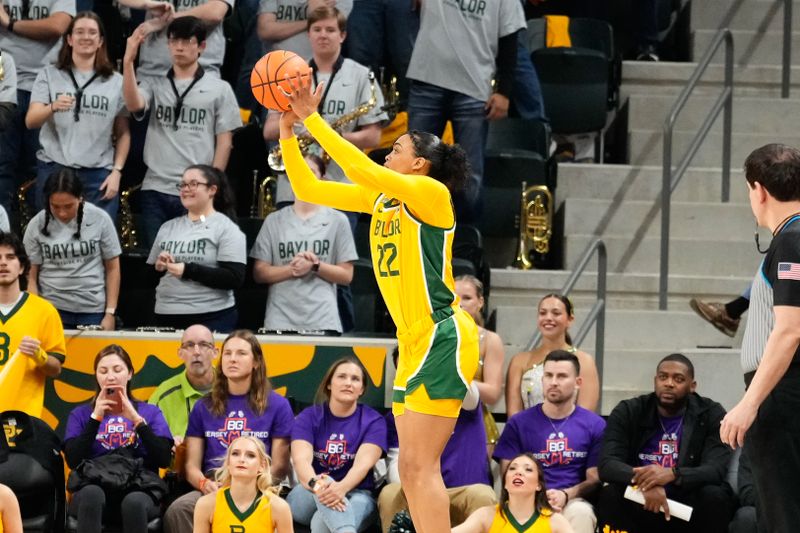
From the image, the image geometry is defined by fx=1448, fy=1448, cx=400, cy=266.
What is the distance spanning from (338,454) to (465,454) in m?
0.69

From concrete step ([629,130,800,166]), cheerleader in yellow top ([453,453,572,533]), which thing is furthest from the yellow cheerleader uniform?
concrete step ([629,130,800,166])

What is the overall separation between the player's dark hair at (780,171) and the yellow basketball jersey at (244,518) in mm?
3382

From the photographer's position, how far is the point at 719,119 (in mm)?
11133

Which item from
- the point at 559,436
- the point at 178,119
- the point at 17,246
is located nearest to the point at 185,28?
the point at 178,119

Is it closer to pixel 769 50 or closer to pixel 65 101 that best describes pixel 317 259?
pixel 65 101

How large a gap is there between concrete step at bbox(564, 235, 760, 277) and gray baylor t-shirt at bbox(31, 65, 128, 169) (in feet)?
10.6

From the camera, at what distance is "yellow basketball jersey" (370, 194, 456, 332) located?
5.53 metres

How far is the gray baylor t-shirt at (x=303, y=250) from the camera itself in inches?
340

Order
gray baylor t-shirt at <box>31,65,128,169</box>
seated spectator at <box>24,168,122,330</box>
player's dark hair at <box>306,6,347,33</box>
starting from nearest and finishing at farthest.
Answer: seated spectator at <box>24,168,122,330</box> < player's dark hair at <box>306,6,347,33</box> < gray baylor t-shirt at <box>31,65,128,169</box>

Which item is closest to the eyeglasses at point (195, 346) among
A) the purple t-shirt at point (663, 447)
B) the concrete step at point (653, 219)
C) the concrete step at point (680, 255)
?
the purple t-shirt at point (663, 447)

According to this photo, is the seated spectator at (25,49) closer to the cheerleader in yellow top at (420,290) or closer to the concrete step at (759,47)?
the cheerleader in yellow top at (420,290)

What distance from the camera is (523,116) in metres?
10.6

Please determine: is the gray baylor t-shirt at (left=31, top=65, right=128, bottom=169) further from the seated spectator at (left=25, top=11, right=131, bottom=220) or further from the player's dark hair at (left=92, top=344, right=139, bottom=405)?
the player's dark hair at (left=92, top=344, right=139, bottom=405)

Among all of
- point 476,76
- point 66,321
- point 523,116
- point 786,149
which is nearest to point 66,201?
point 66,321
